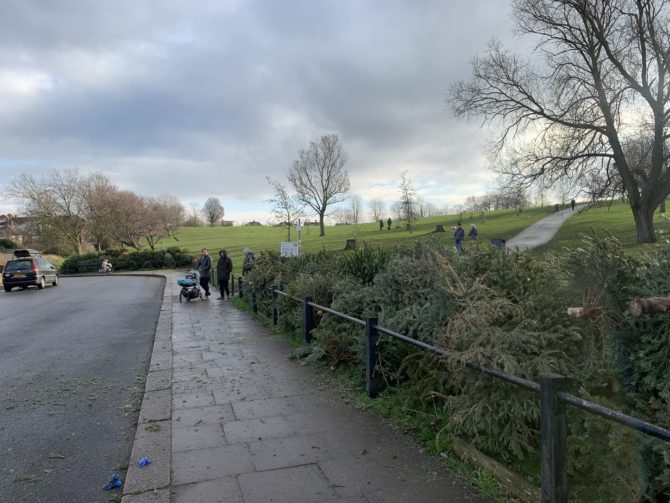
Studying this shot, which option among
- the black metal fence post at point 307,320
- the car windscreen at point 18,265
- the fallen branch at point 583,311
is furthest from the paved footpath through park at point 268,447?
the car windscreen at point 18,265

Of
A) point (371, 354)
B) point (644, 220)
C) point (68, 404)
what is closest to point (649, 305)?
point (371, 354)

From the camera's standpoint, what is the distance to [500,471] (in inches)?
128

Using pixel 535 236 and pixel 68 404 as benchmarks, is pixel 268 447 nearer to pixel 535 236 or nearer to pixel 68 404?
pixel 68 404

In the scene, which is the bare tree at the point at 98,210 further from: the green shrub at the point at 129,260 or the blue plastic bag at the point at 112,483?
the blue plastic bag at the point at 112,483

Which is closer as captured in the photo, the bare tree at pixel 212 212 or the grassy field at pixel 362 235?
the grassy field at pixel 362 235

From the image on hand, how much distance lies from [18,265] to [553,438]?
28.5 metres

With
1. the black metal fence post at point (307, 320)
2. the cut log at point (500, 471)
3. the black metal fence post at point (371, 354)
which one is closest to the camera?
the cut log at point (500, 471)

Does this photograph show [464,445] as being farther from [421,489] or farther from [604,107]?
[604,107]

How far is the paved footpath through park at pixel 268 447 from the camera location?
3.27m

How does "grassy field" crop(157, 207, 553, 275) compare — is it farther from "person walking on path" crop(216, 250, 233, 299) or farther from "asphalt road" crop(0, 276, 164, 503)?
"asphalt road" crop(0, 276, 164, 503)

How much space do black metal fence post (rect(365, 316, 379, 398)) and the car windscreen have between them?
25.6 meters

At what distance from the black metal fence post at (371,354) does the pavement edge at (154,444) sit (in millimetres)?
1941

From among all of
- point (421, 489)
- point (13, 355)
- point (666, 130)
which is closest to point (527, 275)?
point (421, 489)

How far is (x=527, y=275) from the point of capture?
423cm
